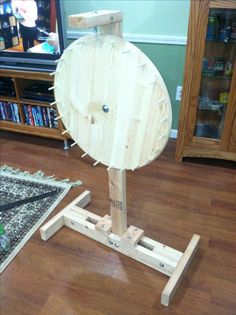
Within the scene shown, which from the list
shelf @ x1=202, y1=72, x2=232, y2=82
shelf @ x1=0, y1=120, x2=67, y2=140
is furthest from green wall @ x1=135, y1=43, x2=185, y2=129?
shelf @ x1=0, y1=120, x2=67, y2=140

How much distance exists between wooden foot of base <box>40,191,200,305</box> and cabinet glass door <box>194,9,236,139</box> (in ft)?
3.22

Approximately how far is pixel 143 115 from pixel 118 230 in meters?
0.64

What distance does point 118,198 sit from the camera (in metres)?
1.30

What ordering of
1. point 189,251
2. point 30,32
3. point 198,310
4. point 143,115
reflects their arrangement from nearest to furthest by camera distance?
point 143,115 → point 198,310 → point 189,251 → point 30,32

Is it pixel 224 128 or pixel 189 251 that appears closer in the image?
pixel 189 251

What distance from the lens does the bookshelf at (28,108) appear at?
7.32 ft

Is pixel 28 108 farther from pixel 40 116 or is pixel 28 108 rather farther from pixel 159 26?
pixel 159 26

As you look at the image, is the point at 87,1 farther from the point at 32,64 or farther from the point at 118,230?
the point at 118,230

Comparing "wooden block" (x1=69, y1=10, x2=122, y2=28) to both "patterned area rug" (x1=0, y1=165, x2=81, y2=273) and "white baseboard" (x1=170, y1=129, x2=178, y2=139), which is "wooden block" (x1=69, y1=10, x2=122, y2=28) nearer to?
"patterned area rug" (x1=0, y1=165, x2=81, y2=273)

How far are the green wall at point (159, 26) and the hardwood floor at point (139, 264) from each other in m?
0.80

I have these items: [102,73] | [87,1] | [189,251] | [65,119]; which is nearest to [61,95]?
[65,119]

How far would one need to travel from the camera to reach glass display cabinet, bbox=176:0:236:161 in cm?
170

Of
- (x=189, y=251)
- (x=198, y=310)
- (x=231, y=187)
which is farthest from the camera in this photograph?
(x=231, y=187)

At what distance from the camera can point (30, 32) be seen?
7.05ft
